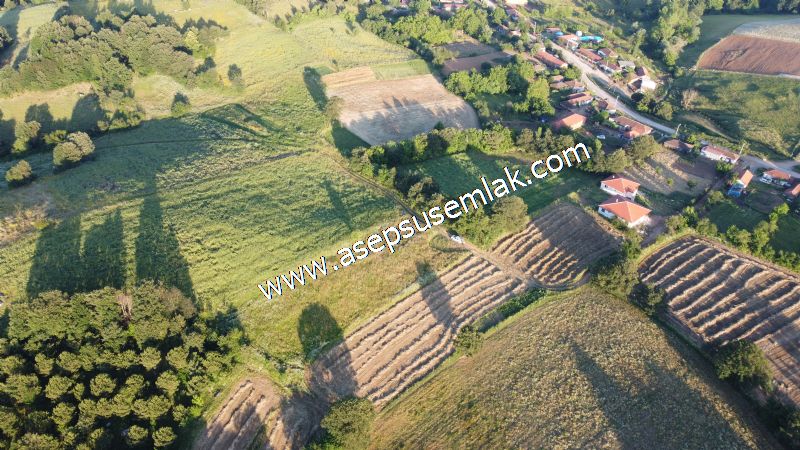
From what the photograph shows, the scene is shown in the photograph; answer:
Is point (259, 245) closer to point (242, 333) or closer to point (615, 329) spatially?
point (242, 333)

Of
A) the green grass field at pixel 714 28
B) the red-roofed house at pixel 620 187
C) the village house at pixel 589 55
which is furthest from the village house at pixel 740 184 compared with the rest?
the green grass field at pixel 714 28

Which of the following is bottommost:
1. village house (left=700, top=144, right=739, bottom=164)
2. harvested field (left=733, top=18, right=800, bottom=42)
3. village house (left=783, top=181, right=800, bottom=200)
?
village house (left=783, top=181, right=800, bottom=200)

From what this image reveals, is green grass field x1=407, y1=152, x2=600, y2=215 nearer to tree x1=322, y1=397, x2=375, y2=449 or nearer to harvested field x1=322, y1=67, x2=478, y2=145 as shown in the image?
harvested field x1=322, y1=67, x2=478, y2=145

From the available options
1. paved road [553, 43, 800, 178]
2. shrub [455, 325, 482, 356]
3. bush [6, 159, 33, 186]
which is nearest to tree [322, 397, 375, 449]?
shrub [455, 325, 482, 356]

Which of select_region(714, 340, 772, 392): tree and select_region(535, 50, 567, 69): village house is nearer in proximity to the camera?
select_region(714, 340, 772, 392): tree

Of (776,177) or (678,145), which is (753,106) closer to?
(678,145)

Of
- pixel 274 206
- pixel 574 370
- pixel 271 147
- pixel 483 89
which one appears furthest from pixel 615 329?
pixel 483 89

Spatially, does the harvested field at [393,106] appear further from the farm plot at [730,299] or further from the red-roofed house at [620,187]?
the farm plot at [730,299]
